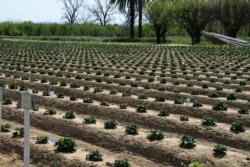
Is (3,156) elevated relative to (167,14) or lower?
lower

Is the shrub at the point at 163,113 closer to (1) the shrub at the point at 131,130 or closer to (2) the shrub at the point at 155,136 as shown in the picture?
(1) the shrub at the point at 131,130

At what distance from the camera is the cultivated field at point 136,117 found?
7654mm

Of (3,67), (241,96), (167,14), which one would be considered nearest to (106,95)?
(241,96)

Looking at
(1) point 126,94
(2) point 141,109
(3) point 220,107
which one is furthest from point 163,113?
(1) point 126,94

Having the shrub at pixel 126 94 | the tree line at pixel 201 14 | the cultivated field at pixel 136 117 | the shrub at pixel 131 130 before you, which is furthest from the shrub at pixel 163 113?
the tree line at pixel 201 14

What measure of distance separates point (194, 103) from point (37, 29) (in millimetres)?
51523

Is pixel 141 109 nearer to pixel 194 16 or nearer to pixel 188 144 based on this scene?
pixel 188 144

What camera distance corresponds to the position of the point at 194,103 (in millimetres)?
11016

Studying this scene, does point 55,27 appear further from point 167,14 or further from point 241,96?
point 241,96

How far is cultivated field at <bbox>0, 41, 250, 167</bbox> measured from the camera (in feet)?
25.1

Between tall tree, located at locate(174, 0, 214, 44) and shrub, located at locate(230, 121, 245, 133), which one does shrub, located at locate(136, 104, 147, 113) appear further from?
tall tree, located at locate(174, 0, 214, 44)

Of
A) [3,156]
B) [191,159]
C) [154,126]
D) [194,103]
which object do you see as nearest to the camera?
[191,159]

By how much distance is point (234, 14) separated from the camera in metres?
46.9

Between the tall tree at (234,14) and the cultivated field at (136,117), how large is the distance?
97.7 ft
